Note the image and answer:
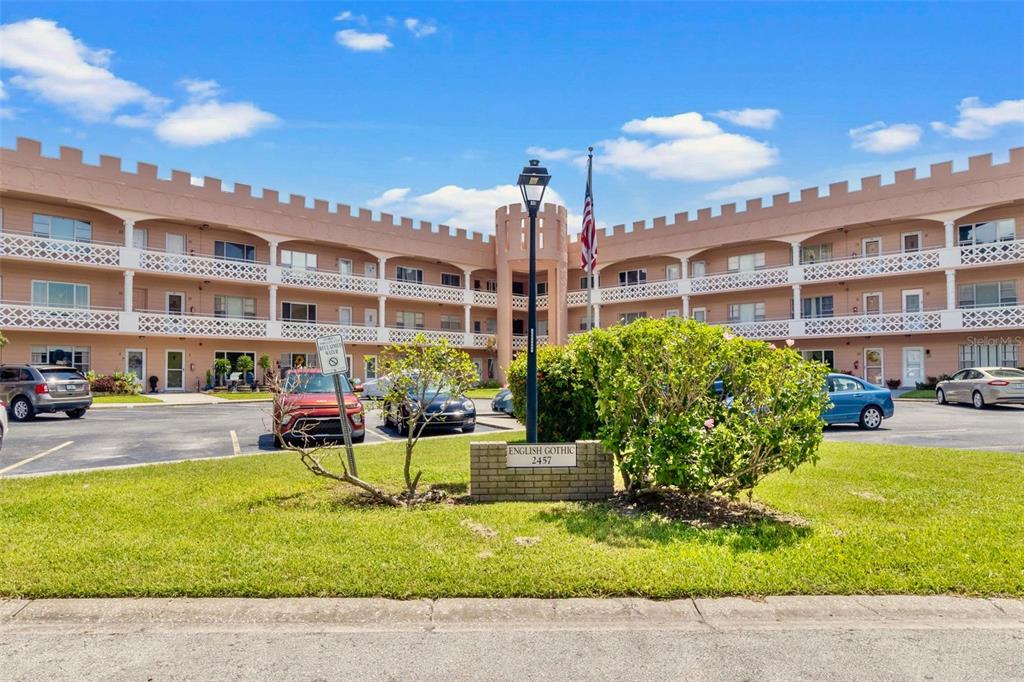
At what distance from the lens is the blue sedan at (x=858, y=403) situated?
52.8ft

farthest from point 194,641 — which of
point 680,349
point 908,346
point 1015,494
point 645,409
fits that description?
point 908,346

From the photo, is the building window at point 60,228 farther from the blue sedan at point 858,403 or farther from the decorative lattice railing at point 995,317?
the decorative lattice railing at point 995,317

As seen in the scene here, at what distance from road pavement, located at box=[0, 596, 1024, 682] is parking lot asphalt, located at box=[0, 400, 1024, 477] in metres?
7.14

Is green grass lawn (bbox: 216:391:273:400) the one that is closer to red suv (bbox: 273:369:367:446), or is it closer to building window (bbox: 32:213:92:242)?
building window (bbox: 32:213:92:242)

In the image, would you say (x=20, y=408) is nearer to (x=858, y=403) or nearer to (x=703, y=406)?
(x=703, y=406)

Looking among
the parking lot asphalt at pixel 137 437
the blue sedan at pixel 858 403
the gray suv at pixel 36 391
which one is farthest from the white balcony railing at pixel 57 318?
the blue sedan at pixel 858 403

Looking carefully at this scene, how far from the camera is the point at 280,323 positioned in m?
35.2

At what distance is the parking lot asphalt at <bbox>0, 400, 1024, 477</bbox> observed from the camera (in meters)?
11.7

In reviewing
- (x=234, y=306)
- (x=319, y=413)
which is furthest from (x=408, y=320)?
(x=319, y=413)

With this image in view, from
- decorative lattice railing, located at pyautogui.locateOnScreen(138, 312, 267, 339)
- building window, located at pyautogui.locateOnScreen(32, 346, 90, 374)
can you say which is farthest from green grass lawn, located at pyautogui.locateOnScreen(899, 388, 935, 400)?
building window, located at pyautogui.locateOnScreen(32, 346, 90, 374)

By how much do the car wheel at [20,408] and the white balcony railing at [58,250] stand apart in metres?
13.2

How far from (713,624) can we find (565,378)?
5235 millimetres

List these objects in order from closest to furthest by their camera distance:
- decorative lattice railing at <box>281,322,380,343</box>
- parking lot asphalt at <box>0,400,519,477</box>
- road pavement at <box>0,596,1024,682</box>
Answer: road pavement at <box>0,596,1024,682</box>, parking lot asphalt at <box>0,400,519,477</box>, decorative lattice railing at <box>281,322,380,343</box>

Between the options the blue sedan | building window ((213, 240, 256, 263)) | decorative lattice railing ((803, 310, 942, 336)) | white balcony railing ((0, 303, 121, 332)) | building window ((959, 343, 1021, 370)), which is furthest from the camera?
building window ((213, 240, 256, 263))
